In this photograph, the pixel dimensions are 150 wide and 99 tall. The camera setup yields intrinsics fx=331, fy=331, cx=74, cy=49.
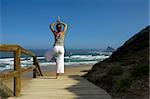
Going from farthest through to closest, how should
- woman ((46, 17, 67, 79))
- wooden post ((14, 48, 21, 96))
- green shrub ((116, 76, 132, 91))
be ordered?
woman ((46, 17, 67, 79)) → green shrub ((116, 76, 132, 91)) → wooden post ((14, 48, 21, 96))

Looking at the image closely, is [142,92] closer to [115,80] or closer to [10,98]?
[115,80]

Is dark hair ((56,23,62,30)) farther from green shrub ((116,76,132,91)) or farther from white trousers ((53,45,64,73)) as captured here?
green shrub ((116,76,132,91))

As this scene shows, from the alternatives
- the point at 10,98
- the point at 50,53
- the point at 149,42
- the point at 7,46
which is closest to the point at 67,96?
the point at 10,98

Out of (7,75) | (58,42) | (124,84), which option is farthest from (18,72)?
(58,42)

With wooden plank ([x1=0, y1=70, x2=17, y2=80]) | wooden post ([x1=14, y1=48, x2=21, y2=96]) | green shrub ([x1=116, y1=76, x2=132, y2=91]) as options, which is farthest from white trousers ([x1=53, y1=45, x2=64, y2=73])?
wooden plank ([x1=0, y1=70, x2=17, y2=80])

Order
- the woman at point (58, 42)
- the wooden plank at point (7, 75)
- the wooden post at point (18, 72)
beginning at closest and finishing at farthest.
Answer: the wooden plank at point (7, 75) → the wooden post at point (18, 72) → the woman at point (58, 42)

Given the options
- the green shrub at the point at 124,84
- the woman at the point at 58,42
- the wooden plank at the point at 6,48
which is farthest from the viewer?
the woman at the point at 58,42

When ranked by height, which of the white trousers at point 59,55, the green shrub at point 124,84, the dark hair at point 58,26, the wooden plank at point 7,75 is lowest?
the green shrub at point 124,84

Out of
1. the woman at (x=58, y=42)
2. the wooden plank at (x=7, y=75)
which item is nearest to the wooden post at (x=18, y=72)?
the wooden plank at (x=7, y=75)

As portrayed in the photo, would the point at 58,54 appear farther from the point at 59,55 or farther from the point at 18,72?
the point at 18,72

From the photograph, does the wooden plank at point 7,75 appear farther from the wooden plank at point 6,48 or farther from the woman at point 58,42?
the woman at point 58,42

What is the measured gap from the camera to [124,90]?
715 cm

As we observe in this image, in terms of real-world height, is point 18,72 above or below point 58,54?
below

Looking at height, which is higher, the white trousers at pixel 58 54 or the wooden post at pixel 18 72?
the white trousers at pixel 58 54
